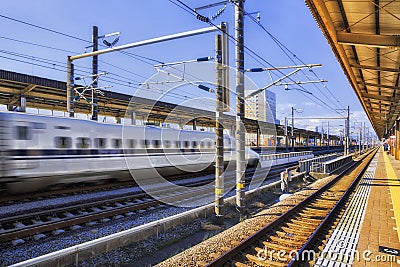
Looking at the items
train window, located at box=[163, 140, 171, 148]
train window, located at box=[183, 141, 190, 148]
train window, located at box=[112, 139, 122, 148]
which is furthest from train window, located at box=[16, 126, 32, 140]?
train window, located at box=[183, 141, 190, 148]

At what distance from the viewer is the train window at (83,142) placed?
1122 cm

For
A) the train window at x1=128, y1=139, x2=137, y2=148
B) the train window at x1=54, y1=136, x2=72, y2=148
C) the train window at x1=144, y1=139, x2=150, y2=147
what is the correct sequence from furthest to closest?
the train window at x1=144, y1=139, x2=150, y2=147
the train window at x1=128, y1=139, x2=137, y2=148
the train window at x1=54, y1=136, x2=72, y2=148

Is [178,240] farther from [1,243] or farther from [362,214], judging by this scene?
[362,214]

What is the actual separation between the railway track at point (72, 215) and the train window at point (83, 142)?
237 cm

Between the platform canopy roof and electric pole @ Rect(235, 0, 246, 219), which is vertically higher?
the platform canopy roof

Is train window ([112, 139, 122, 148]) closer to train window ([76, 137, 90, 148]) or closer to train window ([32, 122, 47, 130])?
train window ([76, 137, 90, 148])

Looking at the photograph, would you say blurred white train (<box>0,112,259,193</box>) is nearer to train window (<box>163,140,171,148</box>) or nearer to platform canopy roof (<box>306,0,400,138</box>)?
train window (<box>163,140,171,148</box>)

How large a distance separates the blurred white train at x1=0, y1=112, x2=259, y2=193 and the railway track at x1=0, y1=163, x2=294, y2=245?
1.47 metres

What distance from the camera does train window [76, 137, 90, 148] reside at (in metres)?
11.2

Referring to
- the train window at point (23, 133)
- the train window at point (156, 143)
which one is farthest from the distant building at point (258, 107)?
the train window at point (23, 133)

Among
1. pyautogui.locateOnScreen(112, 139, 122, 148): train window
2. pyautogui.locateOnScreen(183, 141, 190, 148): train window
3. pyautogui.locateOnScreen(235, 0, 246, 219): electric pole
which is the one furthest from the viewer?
pyautogui.locateOnScreen(183, 141, 190, 148): train window

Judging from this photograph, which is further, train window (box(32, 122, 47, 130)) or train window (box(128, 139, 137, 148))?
train window (box(128, 139, 137, 148))

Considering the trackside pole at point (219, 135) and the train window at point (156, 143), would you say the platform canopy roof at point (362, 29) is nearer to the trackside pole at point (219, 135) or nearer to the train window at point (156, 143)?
the trackside pole at point (219, 135)

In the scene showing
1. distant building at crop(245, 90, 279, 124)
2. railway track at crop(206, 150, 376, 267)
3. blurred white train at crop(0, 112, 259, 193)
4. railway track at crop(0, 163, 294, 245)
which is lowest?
railway track at crop(206, 150, 376, 267)
